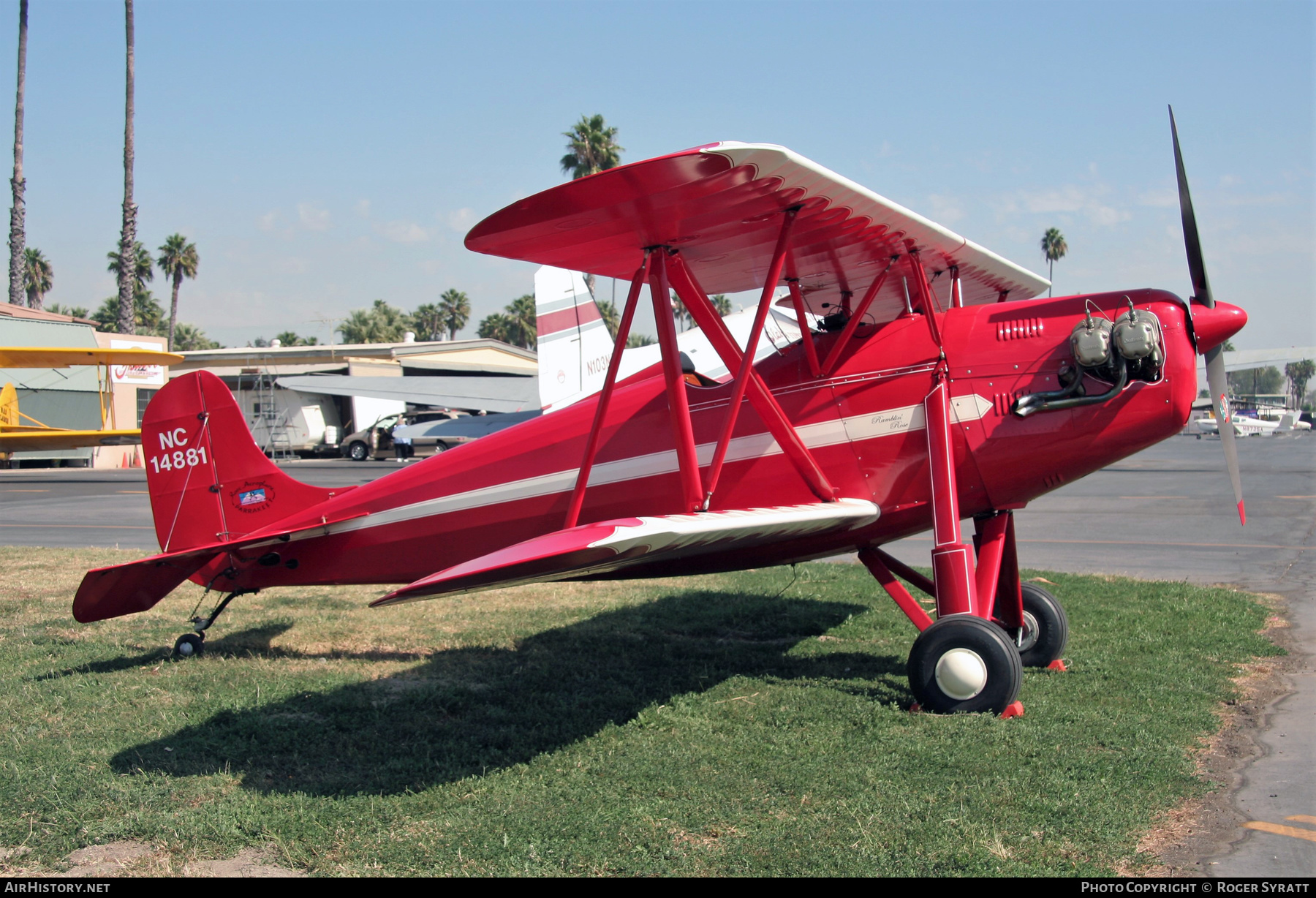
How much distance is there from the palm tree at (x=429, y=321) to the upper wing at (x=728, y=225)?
76154 millimetres

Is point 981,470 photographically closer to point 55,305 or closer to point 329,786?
point 329,786

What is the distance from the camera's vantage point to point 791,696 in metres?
5.57

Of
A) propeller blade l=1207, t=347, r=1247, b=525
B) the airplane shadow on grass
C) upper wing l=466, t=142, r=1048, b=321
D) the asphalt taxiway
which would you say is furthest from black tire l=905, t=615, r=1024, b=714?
upper wing l=466, t=142, r=1048, b=321

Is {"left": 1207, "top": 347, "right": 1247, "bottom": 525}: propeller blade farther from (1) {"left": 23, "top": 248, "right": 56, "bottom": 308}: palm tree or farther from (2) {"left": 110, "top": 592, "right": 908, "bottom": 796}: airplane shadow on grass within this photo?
(1) {"left": 23, "top": 248, "right": 56, "bottom": 308}: palm tree

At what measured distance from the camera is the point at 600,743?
4824mm

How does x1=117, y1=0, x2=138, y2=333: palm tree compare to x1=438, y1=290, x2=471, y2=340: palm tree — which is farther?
x1=438, y1=290, x2=471, y2=340: palm tree

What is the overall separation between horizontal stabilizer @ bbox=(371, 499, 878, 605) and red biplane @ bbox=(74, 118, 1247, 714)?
0.03m

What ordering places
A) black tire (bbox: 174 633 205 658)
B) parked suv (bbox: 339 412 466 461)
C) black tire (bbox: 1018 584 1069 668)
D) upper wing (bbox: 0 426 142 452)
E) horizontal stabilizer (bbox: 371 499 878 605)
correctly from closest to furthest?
horizontal stabilizer (bbox: 371 499 878 605)
black tire (bbox: 1018 584 1069 668)
black tire (bbox: 174 633 205 658)
upper wing (bbox: 0 426 142 452)
parked suv (bbox: 339 412 466 461)

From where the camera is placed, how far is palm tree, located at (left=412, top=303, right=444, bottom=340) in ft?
262

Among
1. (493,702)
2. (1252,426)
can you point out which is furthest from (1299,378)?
(493,702)

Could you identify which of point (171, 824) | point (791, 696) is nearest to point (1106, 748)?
point (791, 696)

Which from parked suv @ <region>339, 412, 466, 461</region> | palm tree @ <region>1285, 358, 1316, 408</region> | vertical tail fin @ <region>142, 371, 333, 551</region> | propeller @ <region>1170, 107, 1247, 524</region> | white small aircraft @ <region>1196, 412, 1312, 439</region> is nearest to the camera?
propeller @ <region>1170, 107, 1247, 524</region>

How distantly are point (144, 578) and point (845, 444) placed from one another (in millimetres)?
4899
